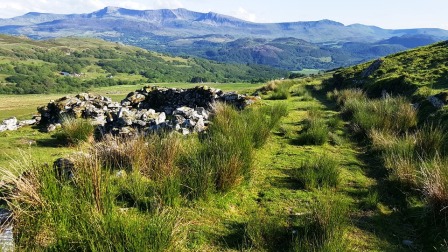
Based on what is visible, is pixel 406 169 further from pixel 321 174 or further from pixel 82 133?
pixel 82 133

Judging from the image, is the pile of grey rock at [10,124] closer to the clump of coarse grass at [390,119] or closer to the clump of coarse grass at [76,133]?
the clump of coarse grass at [76,133]

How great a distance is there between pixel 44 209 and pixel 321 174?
472cm

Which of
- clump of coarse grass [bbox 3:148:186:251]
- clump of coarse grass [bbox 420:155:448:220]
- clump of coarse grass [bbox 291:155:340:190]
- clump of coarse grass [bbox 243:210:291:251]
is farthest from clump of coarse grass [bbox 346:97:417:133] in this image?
clump of coarse grass [bbox 3:148:186:251]

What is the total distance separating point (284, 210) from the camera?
5398mm

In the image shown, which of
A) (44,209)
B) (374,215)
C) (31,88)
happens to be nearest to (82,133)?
(44,209)

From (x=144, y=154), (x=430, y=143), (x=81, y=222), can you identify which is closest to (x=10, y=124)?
(x=144, y=154)

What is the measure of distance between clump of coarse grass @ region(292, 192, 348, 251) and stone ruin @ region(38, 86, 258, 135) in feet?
17.0

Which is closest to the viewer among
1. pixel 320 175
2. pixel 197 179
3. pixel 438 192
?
pixel 438 192

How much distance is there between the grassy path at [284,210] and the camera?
14.6ft

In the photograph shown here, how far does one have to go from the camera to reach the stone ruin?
1005cm

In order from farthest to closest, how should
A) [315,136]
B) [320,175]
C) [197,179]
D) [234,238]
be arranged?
[315,136] < [320,175] < [197,179] < [234,238]

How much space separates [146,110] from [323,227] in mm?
9505

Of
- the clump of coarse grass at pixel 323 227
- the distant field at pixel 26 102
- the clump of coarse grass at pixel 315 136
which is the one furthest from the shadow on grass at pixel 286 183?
the distant field at pixel 26 102

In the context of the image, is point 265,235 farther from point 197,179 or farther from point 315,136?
point 315,136
